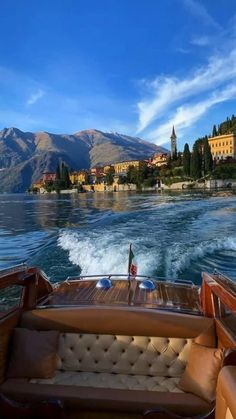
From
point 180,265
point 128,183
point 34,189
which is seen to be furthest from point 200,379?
point 34,189

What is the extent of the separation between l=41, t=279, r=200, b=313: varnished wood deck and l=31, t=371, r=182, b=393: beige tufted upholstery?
0.80 m

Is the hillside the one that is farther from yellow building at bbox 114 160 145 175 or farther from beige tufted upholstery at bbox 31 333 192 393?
beige tufted upholstery at bbox 31 333 192 393

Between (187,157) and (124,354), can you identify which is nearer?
(124,354)

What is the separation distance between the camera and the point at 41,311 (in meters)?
4.32

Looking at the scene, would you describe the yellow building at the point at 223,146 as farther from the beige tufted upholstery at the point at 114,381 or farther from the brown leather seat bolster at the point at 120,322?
the beige tufted upholstery at the point at 114,381

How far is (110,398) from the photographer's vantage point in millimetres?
A: 3475

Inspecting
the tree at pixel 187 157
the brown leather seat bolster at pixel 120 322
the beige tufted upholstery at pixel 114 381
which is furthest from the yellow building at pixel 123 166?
the beige tufted upholstery at pixel 114 381

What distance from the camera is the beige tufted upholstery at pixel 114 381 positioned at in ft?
12.2

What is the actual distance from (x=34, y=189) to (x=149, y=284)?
575ft

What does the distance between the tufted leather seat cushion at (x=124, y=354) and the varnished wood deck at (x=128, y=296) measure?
478 millimetres

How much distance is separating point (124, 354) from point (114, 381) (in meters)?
0.30

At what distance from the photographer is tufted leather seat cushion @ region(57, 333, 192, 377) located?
13.0ft

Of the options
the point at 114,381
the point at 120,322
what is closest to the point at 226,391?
the point at 114,381

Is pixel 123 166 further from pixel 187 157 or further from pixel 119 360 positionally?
pixel 119 360
